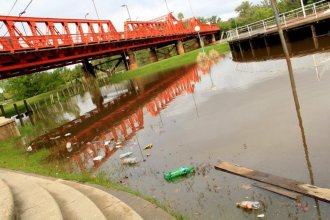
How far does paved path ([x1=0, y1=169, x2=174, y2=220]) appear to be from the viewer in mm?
5672

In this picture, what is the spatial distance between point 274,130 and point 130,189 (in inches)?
158

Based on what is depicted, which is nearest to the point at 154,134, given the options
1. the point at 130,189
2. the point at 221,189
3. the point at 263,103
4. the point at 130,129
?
the point at 130,129

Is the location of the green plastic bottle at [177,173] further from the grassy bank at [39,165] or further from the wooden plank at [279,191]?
the wooden plank at [279,191]

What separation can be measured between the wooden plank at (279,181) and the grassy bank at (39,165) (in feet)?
5.49

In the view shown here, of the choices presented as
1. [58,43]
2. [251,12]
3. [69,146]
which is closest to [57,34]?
[58,43]

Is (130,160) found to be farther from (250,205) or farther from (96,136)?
(96,136)

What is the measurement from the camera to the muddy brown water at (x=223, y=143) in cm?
622

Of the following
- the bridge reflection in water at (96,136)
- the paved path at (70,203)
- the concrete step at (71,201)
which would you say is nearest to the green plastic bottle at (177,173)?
the paved path at (70,203)

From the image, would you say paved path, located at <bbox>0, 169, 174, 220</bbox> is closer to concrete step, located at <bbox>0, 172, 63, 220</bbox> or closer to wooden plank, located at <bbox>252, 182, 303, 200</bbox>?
concrete step, located at <bbox>0, 172, 63, 220</bbox>

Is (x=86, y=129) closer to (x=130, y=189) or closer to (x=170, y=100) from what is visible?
(x=170, y=100)

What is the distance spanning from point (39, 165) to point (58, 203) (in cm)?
522

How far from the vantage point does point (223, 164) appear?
24.8 ft

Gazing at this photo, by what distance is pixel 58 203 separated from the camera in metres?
6.43

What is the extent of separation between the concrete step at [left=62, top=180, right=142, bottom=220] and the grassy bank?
0.53 metres
